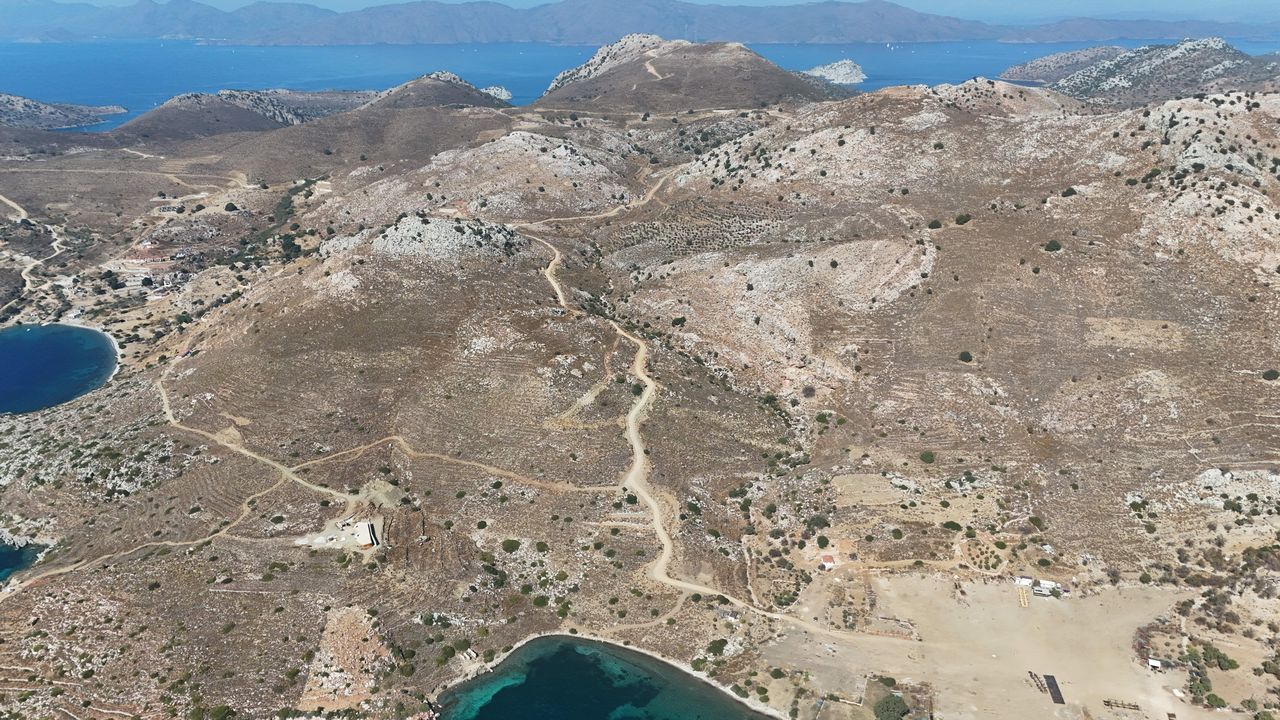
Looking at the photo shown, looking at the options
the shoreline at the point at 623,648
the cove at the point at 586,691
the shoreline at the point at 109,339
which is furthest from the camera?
the shoreline at the point at 109,339

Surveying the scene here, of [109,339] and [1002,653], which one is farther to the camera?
[109,339]

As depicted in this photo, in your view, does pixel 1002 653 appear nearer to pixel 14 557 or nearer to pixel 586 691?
pixel 586 691

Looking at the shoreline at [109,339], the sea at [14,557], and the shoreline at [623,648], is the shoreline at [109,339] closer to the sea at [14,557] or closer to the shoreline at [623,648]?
the sea at [14,557]

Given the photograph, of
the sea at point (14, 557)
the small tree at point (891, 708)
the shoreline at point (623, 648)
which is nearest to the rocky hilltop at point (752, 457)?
the small tree at point (891, 708)

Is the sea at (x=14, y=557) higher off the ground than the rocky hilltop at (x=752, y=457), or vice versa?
the rocky hilltop at (x=752, y=457)

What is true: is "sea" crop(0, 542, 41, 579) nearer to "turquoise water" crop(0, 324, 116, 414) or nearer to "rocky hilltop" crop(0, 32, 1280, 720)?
"rocky hilltop" crop(0, 32, 1280, 720)

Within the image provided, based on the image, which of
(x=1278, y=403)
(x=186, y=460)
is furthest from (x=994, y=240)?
(x=186, y=460)

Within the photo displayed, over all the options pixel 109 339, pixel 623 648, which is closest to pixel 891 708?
pixel 623 648

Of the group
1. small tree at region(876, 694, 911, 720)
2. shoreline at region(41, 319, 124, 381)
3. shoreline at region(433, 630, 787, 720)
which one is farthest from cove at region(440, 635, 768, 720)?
shoreline at region(41, 319, 124, 381)
